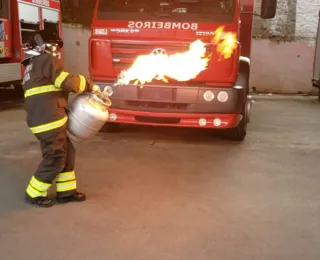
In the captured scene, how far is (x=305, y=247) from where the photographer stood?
12.7ft

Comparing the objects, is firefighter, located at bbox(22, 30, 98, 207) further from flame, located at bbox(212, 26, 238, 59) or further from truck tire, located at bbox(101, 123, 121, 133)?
truck tire, located at bbox(101, 123, 121, 133)

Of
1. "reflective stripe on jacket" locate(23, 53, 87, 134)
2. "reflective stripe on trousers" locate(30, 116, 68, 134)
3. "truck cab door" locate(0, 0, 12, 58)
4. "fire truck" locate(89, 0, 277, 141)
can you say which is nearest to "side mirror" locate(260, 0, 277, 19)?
"fire truck" locate(89, 0, 277, 141)

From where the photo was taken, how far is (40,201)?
467cm

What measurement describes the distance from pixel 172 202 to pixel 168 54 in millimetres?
2946

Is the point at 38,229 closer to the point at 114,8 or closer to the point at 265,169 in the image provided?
the point at 265,169

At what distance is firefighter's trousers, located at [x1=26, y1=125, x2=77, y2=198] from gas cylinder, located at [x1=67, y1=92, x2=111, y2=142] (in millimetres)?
115

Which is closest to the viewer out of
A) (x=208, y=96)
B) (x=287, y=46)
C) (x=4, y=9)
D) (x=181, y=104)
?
(x=208, y=96)

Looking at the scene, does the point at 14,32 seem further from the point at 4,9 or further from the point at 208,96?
the point at 208,96

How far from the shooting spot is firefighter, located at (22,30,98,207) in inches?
178

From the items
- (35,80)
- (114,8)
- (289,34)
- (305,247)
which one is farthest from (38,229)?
(289,34)

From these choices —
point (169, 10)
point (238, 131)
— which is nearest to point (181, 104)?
point (238, 131)

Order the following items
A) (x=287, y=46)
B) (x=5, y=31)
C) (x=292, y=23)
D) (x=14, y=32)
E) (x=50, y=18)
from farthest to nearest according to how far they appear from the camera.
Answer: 1. (x=292, y=23)
2. (x=287, y=46)
3. (x=50, y=18)
4. (x=14, y=32)
5. (x=5, y=31)

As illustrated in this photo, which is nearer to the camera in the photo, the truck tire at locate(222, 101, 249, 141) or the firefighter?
the firefighter

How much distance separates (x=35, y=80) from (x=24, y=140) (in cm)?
325
